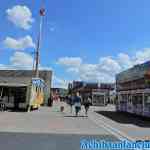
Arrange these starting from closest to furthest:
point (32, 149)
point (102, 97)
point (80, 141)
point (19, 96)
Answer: point (32, 149) < point (80, 141) < point (19, 96) < point (102, 97)

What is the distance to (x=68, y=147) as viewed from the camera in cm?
1161

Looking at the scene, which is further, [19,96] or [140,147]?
[19,96]

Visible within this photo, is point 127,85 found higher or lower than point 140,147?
higher

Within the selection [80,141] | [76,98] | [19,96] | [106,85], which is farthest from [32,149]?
[106,85]

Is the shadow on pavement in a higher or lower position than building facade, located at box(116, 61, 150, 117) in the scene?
lower

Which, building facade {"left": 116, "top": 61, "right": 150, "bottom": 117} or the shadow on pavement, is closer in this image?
the shadow on pavement

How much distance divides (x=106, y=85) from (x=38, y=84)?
153ft

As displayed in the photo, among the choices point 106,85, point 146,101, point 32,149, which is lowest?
point 32,149

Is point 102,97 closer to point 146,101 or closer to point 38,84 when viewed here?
point 38,84

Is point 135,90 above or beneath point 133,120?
above

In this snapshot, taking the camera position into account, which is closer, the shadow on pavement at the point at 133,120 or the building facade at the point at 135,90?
the shadow on pavement at the point at 133,120

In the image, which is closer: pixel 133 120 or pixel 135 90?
pixel 133 120

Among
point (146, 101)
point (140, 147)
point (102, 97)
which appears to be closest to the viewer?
point (140, 147)

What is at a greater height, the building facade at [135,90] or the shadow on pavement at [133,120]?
the building facade at [135,90]
